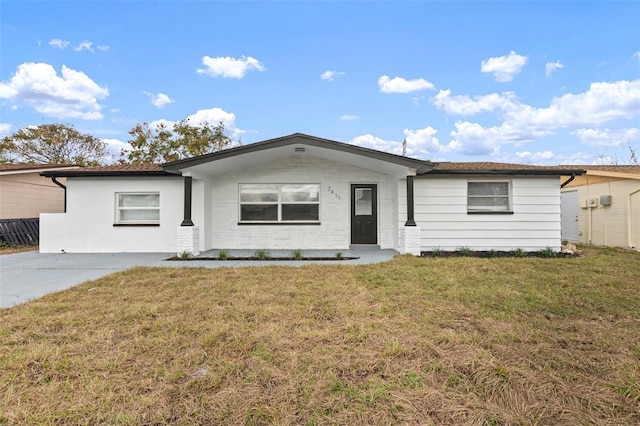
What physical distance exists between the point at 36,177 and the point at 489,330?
1814 centimetres

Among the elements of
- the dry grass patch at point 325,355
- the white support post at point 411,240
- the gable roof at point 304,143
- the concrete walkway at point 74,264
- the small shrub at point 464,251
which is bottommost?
the dry grass patch at point 325,355

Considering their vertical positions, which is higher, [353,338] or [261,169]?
[261,169]

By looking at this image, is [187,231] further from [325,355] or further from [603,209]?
[603,209]

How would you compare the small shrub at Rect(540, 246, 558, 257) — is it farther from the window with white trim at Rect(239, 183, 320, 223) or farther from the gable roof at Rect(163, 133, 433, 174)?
the window with white trim at Rect(239, 183, 320, 223)

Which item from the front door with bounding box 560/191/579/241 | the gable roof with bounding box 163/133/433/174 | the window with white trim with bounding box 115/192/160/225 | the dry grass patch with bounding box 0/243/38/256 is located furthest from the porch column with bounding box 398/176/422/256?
the dry grass patch with bounding box 0/243/38/256

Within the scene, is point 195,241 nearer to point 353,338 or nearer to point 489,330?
point 353,338

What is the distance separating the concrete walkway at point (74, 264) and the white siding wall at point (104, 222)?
46 centimetres

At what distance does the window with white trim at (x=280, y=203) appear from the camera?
1044 cm

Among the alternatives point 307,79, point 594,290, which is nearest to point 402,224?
point 594,290

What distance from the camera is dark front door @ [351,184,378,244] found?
10.5 metres

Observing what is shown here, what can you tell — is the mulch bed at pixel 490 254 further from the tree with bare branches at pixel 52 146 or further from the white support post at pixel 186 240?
the tree with bare branches at pixel 52 146

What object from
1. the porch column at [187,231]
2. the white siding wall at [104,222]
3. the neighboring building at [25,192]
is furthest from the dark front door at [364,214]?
the neighboring building at [25,192]

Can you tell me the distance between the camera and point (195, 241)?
9.22m

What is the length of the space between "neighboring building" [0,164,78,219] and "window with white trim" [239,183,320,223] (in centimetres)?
799
